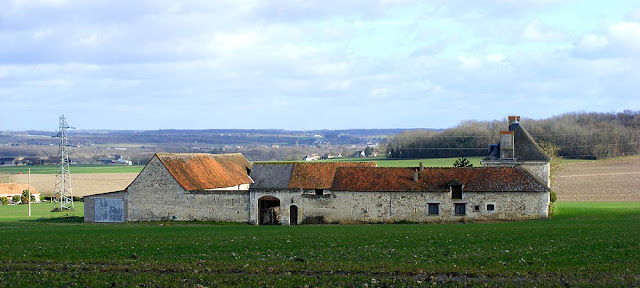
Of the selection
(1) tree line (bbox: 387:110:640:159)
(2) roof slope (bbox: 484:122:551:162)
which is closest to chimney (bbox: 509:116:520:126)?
(2) roof slope (bbox: 484:122:551:162)

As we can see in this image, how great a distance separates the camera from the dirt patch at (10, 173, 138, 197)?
82.2 metres

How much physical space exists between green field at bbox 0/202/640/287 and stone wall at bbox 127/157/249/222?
15.7 meters

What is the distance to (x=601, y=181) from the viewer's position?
2869 inches

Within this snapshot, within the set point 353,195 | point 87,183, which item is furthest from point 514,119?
point 87,183

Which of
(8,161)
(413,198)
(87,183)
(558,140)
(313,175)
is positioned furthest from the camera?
(8,161)

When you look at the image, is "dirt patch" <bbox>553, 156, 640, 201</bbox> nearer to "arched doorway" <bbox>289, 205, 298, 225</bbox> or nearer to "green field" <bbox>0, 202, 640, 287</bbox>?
"arched doorway" <bbox>289, 205, 298, 225</bbox>

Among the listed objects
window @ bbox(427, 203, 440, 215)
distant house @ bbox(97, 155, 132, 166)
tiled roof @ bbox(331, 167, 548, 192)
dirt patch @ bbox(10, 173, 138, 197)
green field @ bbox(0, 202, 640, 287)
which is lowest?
dirt patch @ bbox(10, 173, 138, 197)

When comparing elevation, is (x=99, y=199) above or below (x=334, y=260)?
below

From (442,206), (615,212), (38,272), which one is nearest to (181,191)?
(442,206)

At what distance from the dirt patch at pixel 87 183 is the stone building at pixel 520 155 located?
52071 millimetres

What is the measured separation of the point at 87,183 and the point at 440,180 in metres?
69.3

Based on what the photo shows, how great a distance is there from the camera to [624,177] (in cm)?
7600

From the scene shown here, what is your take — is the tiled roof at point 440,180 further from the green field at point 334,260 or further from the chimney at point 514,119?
the green field at point 334,260

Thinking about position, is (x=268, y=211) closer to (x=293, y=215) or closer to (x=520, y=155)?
(x=293, y=215)
